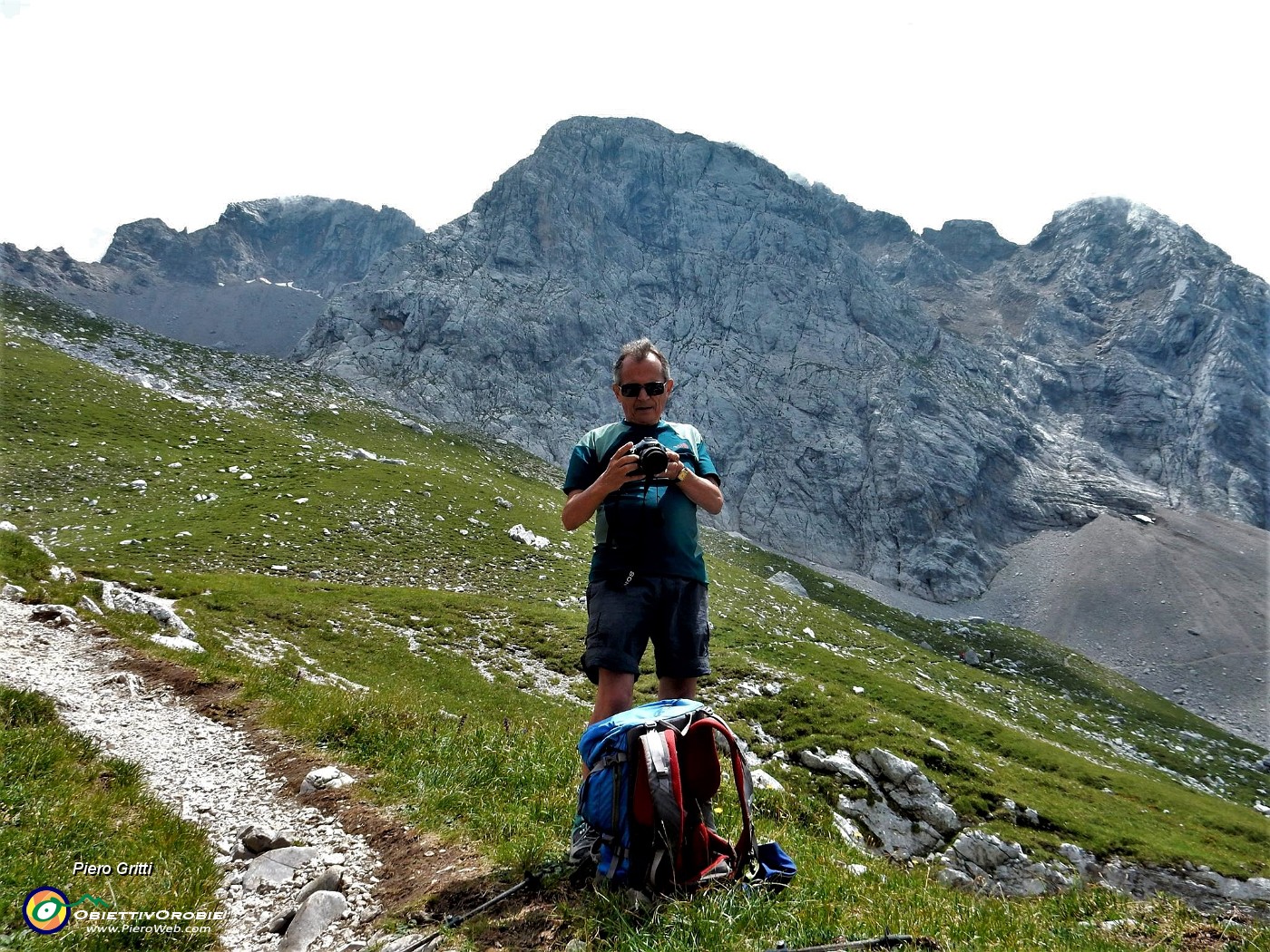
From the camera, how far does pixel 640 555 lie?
550 centimetres

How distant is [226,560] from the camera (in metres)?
32.5

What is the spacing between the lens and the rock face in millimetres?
132000

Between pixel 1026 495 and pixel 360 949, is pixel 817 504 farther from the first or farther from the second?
pixel 360 949

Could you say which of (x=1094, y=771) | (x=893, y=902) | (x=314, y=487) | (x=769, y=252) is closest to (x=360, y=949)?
(x=893, y=902)

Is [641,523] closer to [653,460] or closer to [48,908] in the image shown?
[653,460]

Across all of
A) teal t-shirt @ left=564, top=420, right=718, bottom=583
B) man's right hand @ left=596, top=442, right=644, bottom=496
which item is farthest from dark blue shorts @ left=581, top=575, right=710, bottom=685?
man's right hand @ left=596, top=442, right=644, bottom=496

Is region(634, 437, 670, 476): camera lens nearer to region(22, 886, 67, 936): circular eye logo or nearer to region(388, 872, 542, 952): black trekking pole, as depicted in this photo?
region(388, 872, 542, 952): black trekking pole

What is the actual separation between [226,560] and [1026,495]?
16138 centimetres

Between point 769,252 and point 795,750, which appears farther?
point 769,252

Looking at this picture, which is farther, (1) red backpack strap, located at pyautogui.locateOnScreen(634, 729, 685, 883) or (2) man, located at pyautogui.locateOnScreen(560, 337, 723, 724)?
(2) man, located at pyautogui.locateOnScreen(560, 337, 723, 724)

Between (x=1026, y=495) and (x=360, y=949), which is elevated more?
(x=1026, y=495)

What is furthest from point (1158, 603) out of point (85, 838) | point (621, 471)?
point (85, 838)

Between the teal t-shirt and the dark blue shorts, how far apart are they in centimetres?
14

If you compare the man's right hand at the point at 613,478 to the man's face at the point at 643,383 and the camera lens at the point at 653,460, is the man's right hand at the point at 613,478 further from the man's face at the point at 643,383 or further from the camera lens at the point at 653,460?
the man's face at the point at 643,383
